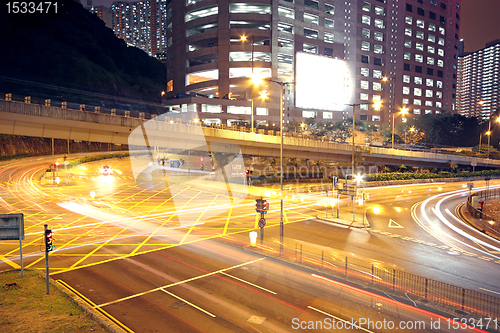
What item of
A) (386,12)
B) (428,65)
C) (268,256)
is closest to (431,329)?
(268,256)

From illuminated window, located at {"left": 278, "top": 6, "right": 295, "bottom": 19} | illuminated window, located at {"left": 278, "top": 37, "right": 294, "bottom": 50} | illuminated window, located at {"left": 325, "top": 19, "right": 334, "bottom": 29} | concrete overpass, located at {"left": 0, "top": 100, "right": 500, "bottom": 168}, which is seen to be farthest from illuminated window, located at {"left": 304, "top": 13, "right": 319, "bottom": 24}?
concrete overpass, located at {"left": 0, "top": 100, "right": 500, "bottom": 168}

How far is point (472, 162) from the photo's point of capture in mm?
63750

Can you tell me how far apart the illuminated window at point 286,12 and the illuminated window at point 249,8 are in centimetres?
327

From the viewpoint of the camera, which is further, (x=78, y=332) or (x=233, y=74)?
(x=233, y=74)

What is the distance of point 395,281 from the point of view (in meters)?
13.7

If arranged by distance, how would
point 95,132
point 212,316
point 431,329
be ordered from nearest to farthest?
point 431,329 → point 212,316 → point 95,132

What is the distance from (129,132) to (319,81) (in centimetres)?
7491

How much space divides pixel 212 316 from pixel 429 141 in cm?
11712

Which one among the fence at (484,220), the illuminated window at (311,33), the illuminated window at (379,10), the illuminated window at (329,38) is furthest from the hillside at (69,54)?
the fence at (484,220)

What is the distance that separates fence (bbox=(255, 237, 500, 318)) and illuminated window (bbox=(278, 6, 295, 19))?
82825 mm

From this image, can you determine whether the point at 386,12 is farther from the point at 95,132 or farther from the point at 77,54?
the point at 95,132

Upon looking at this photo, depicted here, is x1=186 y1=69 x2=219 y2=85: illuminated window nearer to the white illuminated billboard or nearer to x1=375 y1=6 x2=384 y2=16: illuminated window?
the white illuminated billboard

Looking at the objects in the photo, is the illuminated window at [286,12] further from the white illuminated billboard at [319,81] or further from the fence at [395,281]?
the fence at [395,281]

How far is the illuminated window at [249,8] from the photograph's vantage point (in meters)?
82.7
